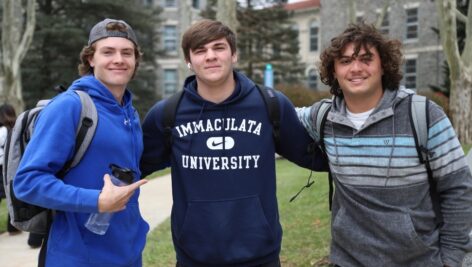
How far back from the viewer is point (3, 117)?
6.95 metres

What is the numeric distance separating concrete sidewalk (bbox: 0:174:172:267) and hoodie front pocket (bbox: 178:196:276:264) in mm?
3889

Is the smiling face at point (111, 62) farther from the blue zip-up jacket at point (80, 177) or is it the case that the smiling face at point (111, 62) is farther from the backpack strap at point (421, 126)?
the backpack strap at point (421, 126)

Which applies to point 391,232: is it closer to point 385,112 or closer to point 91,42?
point 385,112

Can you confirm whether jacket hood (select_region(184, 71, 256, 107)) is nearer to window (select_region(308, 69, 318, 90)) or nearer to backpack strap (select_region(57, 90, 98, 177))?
backpack strap (select_region(57, 90, 98, 177))

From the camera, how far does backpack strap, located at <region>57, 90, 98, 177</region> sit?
2439 mm

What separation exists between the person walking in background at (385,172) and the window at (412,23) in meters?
32.6

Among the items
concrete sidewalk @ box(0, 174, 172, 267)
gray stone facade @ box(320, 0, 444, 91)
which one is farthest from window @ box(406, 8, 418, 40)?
concrete sidewalk @ box(0, 174, 172, 267)

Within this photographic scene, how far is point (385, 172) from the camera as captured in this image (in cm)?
244

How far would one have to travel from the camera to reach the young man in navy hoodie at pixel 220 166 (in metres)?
2.73

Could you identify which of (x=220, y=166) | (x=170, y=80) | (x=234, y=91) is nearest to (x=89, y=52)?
(x=234, y=91)

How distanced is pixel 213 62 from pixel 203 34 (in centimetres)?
16

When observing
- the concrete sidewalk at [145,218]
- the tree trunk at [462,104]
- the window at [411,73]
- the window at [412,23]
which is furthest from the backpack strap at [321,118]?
the window at [412,23]

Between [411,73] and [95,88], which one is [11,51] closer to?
[95,88]

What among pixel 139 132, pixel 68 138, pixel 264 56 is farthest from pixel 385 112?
pixel 264 56
